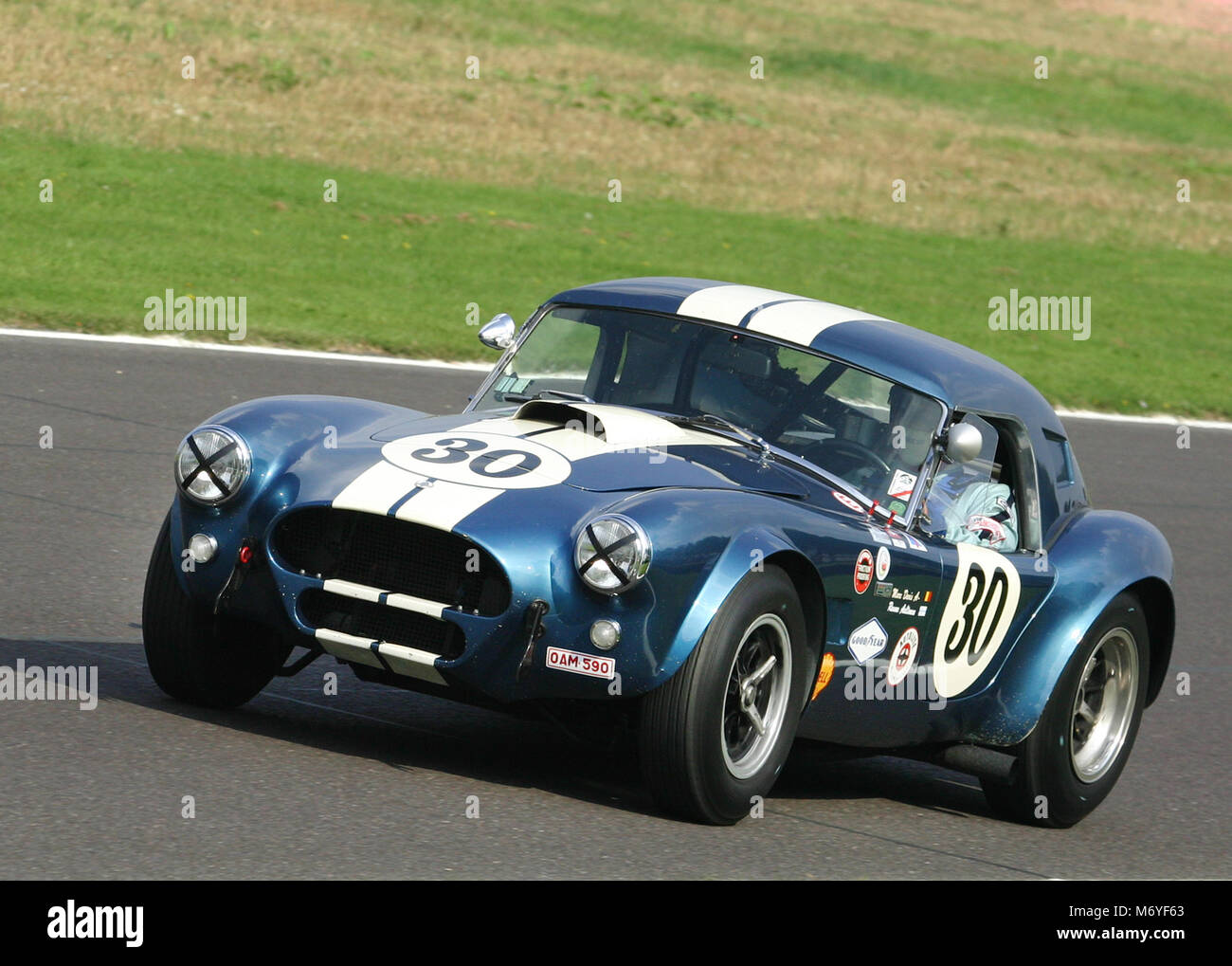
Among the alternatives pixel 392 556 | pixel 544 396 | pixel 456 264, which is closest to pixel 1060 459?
pixel 544 396

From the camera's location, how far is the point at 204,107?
2330 centimetres

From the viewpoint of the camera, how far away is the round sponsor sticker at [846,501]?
5.66 metres

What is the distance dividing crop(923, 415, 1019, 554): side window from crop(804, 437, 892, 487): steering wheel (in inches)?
8.0

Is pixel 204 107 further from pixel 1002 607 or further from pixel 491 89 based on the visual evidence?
pixel 1002 607

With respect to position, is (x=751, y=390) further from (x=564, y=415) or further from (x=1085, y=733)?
(x=1085, y=733)

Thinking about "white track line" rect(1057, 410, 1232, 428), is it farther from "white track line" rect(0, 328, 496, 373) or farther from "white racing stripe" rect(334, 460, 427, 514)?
"white racing stripe" rect(334, 460, 427, 514)

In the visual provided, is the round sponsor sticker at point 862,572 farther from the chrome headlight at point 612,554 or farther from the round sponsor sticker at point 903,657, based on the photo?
the chrome headlight at point 612,554

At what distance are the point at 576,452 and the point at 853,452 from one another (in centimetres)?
104

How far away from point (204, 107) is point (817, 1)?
2882cm

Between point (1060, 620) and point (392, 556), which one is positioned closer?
point (392, 556)

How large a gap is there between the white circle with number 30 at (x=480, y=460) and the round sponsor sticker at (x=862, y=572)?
0.91 m

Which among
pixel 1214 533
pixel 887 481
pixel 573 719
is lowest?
pixel 1214 533

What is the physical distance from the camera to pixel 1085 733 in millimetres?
6379
